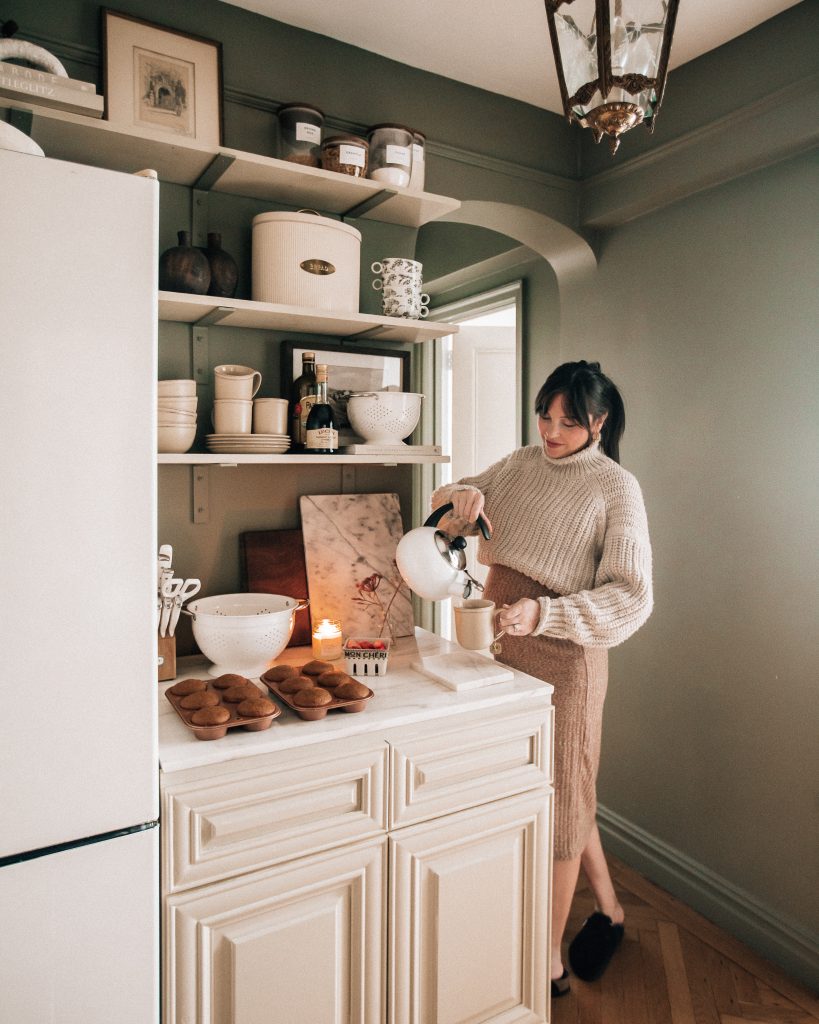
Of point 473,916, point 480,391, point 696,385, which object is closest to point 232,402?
point 473,916

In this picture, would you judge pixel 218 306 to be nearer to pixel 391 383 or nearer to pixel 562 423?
pixel 391 383

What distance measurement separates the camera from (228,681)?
1591 mm

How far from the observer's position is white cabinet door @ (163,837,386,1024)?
1.33 m

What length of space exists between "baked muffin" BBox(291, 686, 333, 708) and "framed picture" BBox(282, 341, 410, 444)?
0.78 meters

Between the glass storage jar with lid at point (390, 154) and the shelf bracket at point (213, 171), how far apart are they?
40cm

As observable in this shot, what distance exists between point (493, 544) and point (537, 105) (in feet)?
5.05

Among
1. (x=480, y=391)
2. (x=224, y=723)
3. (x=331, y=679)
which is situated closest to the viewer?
(x=224, y=723)

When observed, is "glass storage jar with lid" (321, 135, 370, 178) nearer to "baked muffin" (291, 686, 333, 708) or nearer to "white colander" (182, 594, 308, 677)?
"white colander" (182, 594, 308, 677)

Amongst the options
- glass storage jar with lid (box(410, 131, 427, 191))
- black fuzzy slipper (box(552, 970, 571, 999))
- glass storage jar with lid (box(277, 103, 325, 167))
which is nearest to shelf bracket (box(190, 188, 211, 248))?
glass storage jar with lid (box(277, 103, 325, 167))

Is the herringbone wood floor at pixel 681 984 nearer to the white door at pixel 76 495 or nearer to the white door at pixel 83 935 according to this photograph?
the white door at pixel 83 935

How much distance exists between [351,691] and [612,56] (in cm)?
121

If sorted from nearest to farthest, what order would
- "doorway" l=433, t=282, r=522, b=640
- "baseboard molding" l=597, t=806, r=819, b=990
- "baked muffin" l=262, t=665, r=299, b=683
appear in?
1. "baked muffin" l=262, t=665, r=299, b=683
2. "baseboard molding" l=597, t=806, r=819, b=990
3. "doorway" l=433, t=282, r=522, b=640

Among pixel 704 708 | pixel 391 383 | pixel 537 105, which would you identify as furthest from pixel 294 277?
pixel 704 708

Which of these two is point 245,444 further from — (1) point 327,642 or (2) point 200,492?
(1) point 327,642
